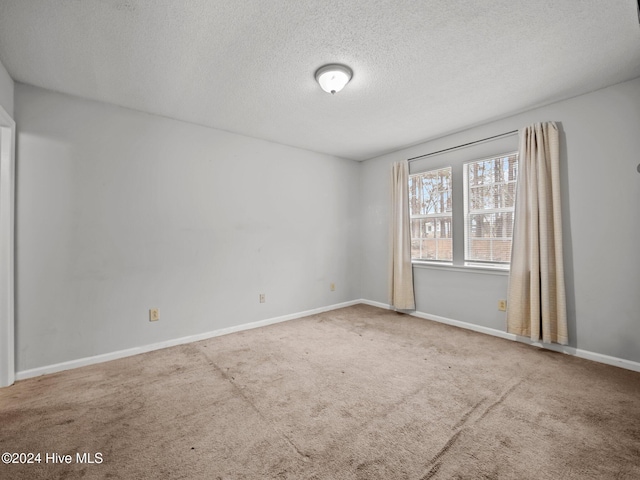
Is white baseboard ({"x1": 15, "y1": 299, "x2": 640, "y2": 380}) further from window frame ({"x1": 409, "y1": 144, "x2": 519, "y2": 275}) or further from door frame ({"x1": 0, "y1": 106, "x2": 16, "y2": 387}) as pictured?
window frame ({"x1": 409, "y1": 144, "x2": 519, "y2": 275})

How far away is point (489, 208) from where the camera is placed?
11.0 feet

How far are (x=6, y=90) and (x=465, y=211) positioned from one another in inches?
180

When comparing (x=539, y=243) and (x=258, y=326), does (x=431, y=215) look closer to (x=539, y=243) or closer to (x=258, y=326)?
(x=539, y=243)

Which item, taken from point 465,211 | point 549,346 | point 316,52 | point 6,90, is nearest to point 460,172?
point 465,211

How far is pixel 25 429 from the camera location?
1.66 metres

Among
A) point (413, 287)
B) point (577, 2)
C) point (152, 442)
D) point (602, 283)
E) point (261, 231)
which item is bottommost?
point (152, 442)

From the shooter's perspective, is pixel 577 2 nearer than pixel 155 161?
Yes

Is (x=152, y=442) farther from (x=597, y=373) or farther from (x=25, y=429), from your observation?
(x=597, y=373)

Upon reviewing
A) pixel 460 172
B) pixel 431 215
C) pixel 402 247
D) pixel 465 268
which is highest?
pixel 460 172

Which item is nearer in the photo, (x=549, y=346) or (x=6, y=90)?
(x=6, y=90)

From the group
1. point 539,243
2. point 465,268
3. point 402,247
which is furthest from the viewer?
point 402,247

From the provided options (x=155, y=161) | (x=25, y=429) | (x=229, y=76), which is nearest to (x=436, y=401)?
(x=25, y=429)

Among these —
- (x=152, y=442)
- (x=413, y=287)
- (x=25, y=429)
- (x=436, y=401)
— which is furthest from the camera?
(x=413, y=287)

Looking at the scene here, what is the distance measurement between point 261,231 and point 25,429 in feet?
8.47
